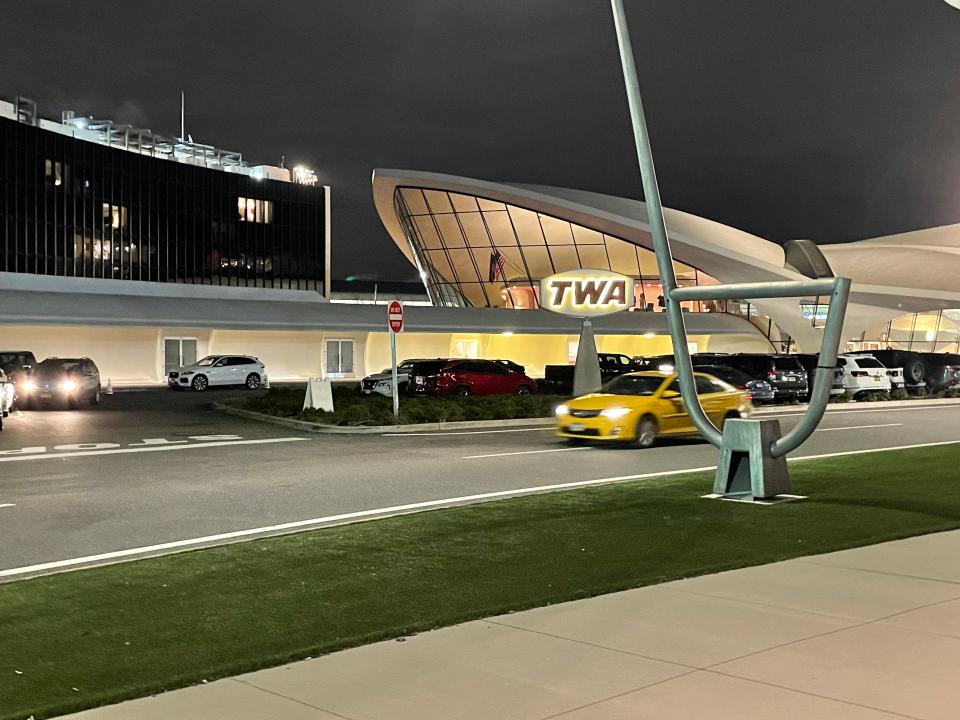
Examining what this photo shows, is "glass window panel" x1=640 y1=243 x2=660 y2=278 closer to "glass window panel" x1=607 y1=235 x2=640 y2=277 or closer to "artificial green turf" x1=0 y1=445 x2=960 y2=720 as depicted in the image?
"glass window panel" x1=607 y1=235 x2=640 y2=277

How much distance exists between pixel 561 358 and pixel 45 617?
5137cm

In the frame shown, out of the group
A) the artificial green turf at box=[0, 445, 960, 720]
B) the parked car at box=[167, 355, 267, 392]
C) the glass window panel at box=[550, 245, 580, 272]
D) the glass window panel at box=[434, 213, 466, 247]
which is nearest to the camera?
the artificial green turf at box=[0, 445, 960, 720]

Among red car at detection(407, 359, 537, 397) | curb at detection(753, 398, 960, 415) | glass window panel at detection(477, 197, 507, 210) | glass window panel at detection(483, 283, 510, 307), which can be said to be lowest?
curb at detection(753, 398, 960, 415)

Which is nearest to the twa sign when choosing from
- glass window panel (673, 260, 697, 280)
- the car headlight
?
the car headlight

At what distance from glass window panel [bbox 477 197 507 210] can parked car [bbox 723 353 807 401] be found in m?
39.9

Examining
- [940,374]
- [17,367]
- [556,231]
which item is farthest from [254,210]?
[940,374]

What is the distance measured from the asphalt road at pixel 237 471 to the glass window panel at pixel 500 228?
49.2m

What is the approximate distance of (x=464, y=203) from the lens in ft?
250

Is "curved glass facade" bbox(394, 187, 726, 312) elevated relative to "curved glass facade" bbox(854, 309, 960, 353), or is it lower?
elevated

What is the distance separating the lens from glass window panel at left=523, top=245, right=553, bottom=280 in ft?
251

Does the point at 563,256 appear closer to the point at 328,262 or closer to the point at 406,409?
the point at 328,262

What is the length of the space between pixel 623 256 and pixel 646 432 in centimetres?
5574

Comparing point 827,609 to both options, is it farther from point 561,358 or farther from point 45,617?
point 561,358

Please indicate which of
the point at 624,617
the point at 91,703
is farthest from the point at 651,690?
the point at 91,703
